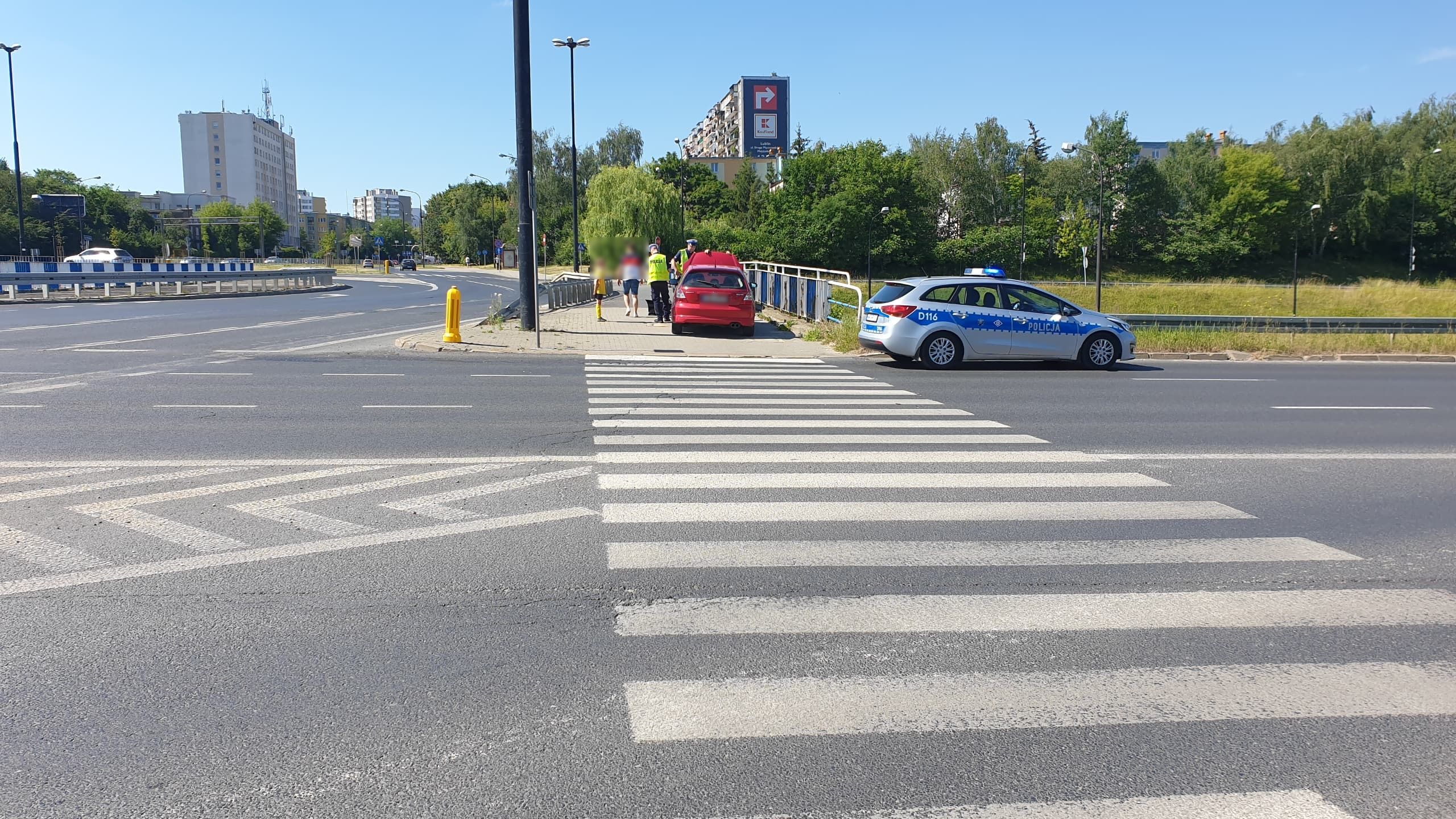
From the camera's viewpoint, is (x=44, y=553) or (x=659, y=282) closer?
(x=44, y=553)

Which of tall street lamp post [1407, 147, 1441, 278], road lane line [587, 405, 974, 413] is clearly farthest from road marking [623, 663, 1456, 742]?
tall street lamp post [1407, 147, 1441, 278]

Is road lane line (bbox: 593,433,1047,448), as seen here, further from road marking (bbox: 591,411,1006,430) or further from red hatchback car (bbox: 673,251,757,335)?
red hatchback car (bbox: 673,251,757,335)

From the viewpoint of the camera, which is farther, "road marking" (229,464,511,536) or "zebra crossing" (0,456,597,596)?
"road marking" (229,464,511,536)

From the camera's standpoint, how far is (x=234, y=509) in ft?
23.6

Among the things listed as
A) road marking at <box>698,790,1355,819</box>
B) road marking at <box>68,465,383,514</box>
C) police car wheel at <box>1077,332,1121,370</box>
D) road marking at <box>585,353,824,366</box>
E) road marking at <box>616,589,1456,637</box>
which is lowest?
road marking at <box>698,790,1355,819</box>

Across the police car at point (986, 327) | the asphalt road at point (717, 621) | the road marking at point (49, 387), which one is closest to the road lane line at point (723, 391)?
the asphalt road at point (717, 621)

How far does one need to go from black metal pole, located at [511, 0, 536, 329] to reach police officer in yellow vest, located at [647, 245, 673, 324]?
465 centimetres

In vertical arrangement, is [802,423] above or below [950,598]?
above

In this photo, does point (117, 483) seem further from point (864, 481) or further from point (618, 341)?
point (618, 341)

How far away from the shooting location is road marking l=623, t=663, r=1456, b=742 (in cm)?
400

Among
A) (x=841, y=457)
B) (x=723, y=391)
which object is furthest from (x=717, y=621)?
(x=723, y=391)

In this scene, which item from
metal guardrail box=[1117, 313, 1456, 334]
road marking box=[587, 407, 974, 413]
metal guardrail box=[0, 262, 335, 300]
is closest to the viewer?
road marking box=[587, 407, 974, 413]

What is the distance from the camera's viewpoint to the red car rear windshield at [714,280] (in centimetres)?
2236

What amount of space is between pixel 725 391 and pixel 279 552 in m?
8.24
